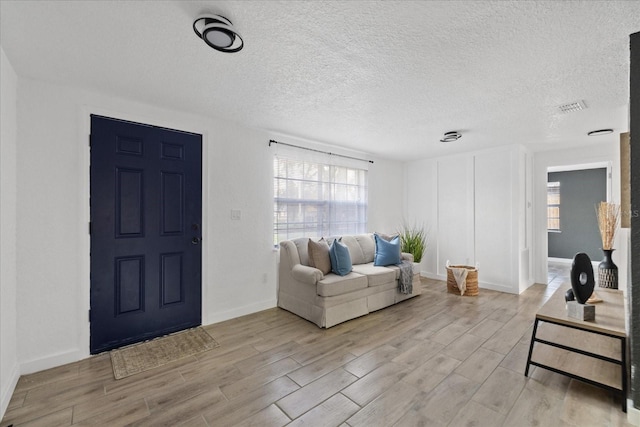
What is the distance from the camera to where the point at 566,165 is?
4.81 metres

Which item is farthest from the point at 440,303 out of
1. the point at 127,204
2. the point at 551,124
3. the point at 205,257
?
the point at 127,204

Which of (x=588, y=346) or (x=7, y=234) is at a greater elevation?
(x=7, y=234)

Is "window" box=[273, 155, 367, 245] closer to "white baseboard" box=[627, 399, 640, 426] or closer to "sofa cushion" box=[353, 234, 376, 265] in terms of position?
"sofa cushion" box=[353, 234, 376, 265]

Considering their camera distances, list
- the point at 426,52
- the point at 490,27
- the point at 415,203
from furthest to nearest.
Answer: the point at 415,203, the point at 426,52, the point at 490,27

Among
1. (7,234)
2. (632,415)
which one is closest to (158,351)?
(7,234)

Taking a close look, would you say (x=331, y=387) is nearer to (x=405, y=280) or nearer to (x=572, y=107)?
(x=405, y=280)

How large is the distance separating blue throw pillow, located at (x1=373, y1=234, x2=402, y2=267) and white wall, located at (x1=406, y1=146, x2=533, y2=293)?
64.2 inches

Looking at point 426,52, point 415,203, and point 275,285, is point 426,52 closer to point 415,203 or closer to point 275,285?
point 275,285

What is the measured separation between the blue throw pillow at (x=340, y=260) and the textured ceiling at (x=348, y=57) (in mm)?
1576

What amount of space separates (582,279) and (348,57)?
2.43 meters

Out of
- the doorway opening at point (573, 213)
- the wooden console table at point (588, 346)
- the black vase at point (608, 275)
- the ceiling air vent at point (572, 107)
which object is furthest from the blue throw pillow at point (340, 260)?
the doorway opening at point (573, 213)

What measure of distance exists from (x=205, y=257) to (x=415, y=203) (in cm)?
419

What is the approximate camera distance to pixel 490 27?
1.69 meters

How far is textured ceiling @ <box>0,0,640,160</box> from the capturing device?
1573 mm
